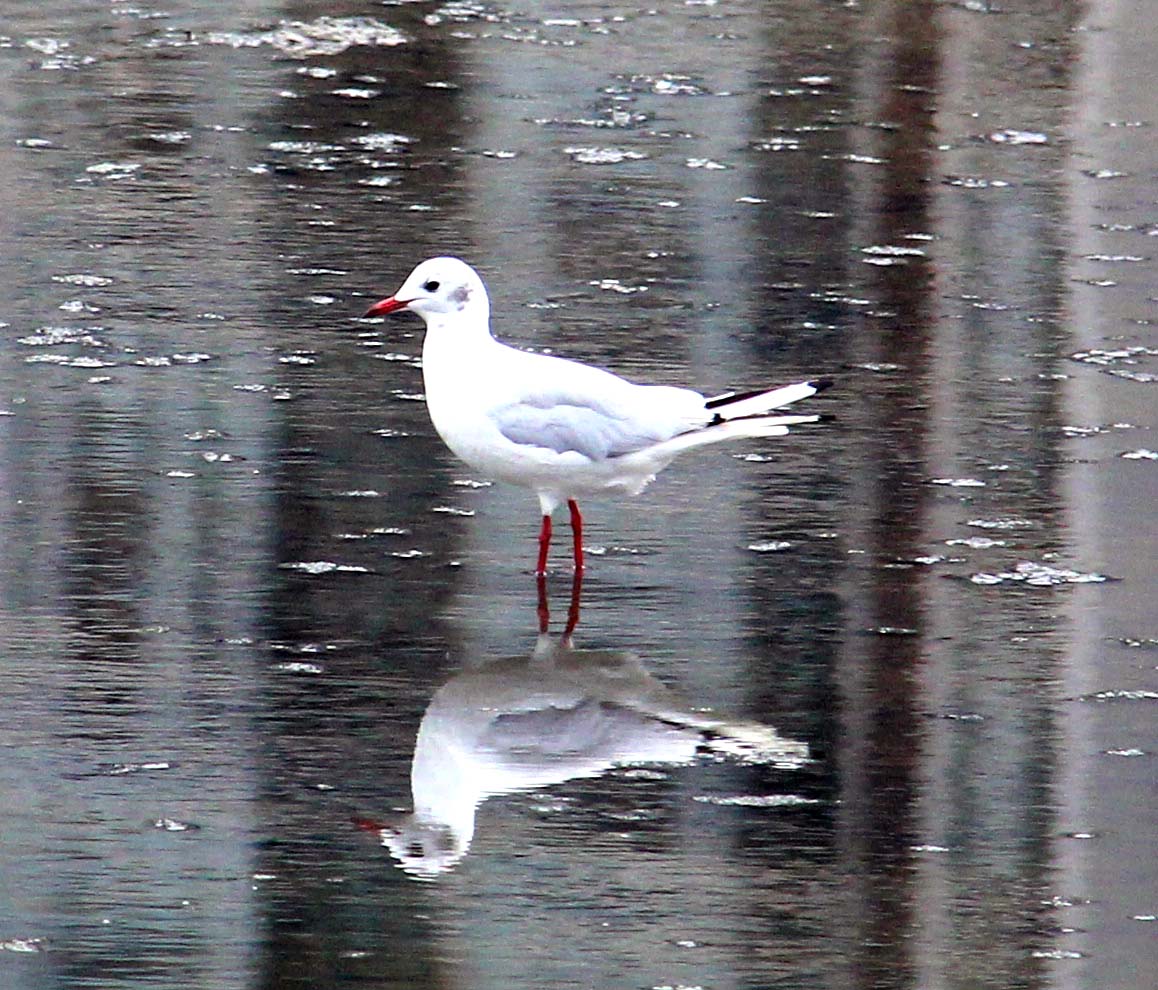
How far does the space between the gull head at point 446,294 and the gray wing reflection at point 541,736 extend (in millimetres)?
1116

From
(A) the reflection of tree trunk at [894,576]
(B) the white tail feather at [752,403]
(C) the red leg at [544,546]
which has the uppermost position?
(B) the white tail feather at [752,403]

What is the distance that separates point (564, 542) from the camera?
7516 millimetres

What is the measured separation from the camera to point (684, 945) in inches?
201

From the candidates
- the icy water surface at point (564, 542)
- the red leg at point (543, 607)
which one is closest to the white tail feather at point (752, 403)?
the icy water surface at point (564, 542)

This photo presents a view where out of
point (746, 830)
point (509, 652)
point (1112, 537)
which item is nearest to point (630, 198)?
point (1112, 537)

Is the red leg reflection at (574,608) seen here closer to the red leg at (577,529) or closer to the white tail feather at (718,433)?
the red leg at (577,529)

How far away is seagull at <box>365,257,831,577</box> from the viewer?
700 centimetres

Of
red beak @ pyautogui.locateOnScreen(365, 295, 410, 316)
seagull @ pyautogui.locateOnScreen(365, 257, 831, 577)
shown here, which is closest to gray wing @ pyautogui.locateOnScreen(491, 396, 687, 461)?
seagull @ pyautogui.locateOnScreen(365, 257, 831, 577)

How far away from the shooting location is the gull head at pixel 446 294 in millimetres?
7219

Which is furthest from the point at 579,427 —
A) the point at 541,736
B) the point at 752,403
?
the point at 541,736

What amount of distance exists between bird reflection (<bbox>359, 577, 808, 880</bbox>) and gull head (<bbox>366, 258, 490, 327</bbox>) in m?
1.10

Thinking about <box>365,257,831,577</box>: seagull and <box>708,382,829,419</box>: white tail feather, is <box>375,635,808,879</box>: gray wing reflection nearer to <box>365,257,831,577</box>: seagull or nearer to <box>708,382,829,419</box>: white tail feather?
<box>365,257,831,577</box>: seagull

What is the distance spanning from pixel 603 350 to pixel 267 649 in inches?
114

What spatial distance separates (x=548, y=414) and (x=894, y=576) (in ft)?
3.47
